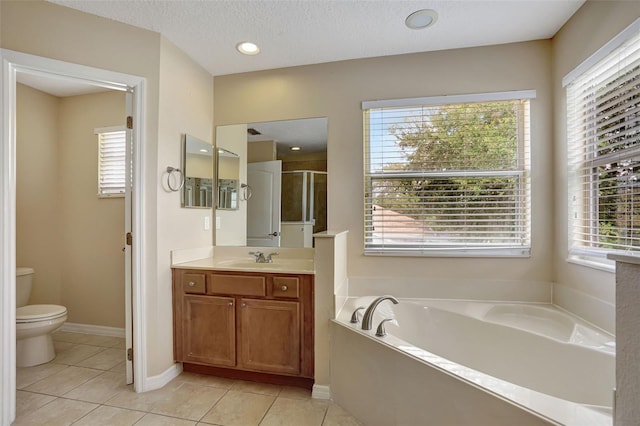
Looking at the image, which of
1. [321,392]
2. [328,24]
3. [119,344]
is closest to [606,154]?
[328,24]

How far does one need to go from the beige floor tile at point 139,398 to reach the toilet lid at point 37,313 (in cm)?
96

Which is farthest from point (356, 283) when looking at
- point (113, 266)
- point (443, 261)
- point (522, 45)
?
point (113, 266)

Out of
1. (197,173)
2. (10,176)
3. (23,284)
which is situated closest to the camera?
(10,176)

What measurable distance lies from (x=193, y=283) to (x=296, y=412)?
3.66ft

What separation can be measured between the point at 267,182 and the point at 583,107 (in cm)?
228

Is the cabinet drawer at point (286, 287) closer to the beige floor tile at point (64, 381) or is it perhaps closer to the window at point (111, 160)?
the beige floor tile at point (64, 381)

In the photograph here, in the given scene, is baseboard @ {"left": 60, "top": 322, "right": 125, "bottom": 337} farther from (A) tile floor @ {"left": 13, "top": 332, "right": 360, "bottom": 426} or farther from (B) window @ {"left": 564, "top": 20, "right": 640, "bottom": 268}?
(B) window @ {"left": 564, "top": 20, "right": 640, "bottom": 268}

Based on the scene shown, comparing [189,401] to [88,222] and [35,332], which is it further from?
[88,222]

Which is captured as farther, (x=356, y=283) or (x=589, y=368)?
(x=356, y=283)

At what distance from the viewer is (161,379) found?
2119 millimetres

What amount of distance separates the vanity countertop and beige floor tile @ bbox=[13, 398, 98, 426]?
97 centimetres

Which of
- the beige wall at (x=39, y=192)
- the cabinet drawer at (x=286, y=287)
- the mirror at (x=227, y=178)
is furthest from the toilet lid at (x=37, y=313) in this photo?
the cabinet drawer at (x=286, y=287)

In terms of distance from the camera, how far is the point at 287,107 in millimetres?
2611

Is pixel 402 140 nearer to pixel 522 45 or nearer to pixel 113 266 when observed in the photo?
pixel 522 45
